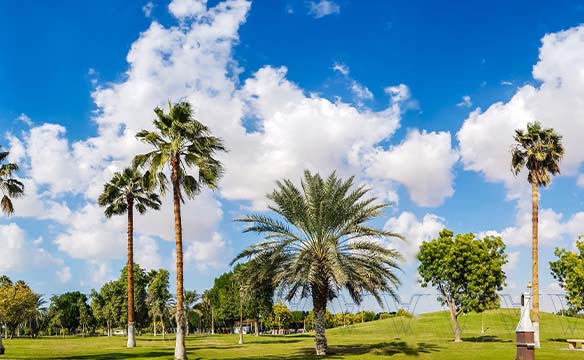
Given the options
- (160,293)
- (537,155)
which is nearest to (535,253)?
(537,155)

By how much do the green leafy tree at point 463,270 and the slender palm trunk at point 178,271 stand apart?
2802cm

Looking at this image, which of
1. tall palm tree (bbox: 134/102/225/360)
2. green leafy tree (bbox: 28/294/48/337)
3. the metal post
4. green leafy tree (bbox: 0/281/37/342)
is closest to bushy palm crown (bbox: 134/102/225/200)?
tall palm tree (bbox: 134/102/225/360)

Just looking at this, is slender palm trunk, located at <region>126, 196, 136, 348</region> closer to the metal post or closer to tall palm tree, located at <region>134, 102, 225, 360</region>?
tall palm tree, located at <region>134, 102, 225, 360</region>

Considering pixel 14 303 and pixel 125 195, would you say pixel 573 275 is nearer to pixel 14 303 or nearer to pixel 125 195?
pixel 125 195

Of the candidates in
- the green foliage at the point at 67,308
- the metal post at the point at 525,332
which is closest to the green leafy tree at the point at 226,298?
the green foliage at the point at 67,308

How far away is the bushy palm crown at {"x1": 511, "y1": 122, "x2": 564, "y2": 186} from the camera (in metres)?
48.0

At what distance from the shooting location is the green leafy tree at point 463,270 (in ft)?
172

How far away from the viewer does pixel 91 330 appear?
497 feet

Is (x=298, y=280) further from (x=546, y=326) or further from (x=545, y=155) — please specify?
(x=546, y=326)

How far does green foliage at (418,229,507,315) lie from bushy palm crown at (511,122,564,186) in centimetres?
873

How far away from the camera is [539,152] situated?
4769cm

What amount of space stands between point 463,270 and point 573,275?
9.76m

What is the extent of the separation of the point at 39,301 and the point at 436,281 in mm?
102873

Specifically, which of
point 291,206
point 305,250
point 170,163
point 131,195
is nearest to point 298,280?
point 305,250
